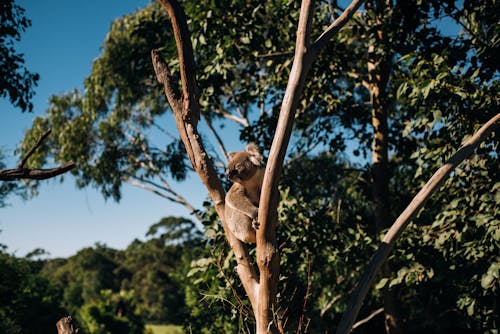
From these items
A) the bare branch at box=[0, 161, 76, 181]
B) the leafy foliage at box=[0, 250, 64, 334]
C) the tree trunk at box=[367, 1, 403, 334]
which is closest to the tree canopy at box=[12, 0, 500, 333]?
the tree trunk at box=[367, 1, 403, 334]

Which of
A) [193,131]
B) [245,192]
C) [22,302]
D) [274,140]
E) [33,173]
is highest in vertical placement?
[22,302]

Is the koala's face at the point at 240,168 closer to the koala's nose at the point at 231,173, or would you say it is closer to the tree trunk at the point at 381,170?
the koala's nose at the point at 231,173

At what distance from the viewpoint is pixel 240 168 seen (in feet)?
9.72

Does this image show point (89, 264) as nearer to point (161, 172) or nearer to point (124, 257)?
point (124, 257)

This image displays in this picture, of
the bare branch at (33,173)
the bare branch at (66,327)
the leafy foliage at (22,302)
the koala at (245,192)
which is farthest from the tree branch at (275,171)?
the leafy foliage at (22,302)

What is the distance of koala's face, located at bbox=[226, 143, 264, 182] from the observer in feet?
9.73

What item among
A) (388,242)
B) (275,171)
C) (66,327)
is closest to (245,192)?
(275,171)

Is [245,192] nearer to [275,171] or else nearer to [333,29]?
[275,171]

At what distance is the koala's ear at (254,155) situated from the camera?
303cm

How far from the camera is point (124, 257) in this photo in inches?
1844

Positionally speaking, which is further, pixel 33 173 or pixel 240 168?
pixel 240 168

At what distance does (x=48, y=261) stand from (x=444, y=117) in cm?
5227

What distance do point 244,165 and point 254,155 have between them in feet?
0.47

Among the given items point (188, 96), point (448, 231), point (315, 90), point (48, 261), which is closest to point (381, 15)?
point (315, 90)
